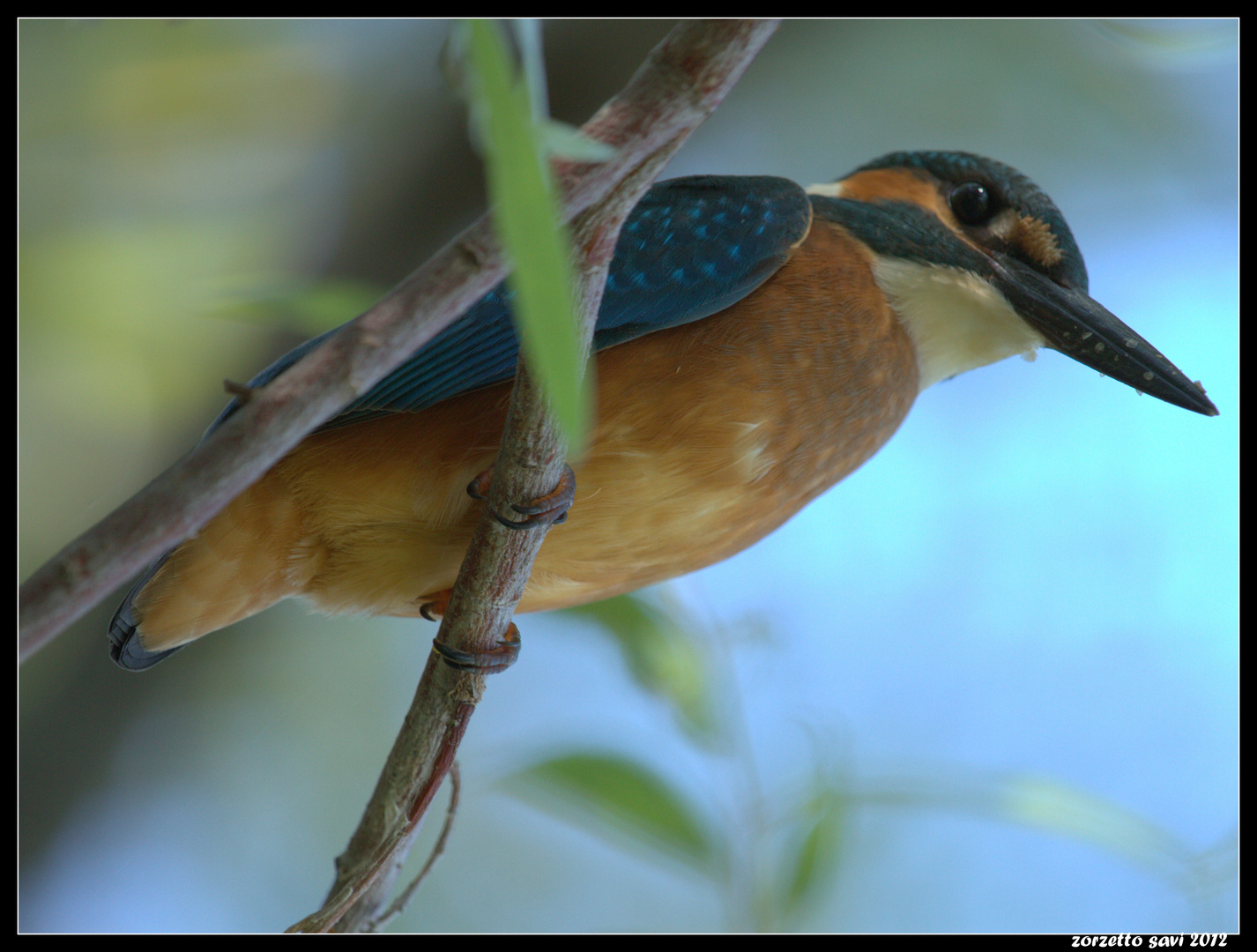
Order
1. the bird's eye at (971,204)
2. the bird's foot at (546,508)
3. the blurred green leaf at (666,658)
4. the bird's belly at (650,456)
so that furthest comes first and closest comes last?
the bird's eye at (971,204)
the blurred green leaf at (666,658)
the bird's belly at (650,456)
the bird's foot at (546,508)

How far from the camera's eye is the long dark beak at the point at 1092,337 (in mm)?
1501

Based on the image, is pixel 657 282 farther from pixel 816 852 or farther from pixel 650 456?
pixel 816 852

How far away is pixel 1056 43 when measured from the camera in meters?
3.32

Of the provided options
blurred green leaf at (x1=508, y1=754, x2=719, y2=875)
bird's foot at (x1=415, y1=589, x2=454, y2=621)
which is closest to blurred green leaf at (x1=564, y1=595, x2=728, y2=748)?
blurred green leaf at (x1=508, y1=754, x2=719, y2=875)

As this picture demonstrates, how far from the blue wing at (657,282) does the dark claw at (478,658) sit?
0.36 meters

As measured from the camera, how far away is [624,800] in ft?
5.40

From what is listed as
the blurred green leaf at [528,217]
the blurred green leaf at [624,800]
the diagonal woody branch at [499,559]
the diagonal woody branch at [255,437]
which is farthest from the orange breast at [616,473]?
the blurred green leaf at [528,217]

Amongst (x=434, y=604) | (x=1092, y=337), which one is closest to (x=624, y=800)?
(x=434, y=604)

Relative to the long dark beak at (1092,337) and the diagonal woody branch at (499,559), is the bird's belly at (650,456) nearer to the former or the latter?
the diagonal woody branch at (499,559)

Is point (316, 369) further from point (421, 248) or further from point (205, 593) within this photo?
point (421, 248)

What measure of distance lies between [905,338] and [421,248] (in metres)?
1.50

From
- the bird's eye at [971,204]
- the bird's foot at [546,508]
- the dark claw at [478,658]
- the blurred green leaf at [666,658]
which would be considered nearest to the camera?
the bird's foot at [546,508]

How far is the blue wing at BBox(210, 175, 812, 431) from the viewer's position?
1447mm
